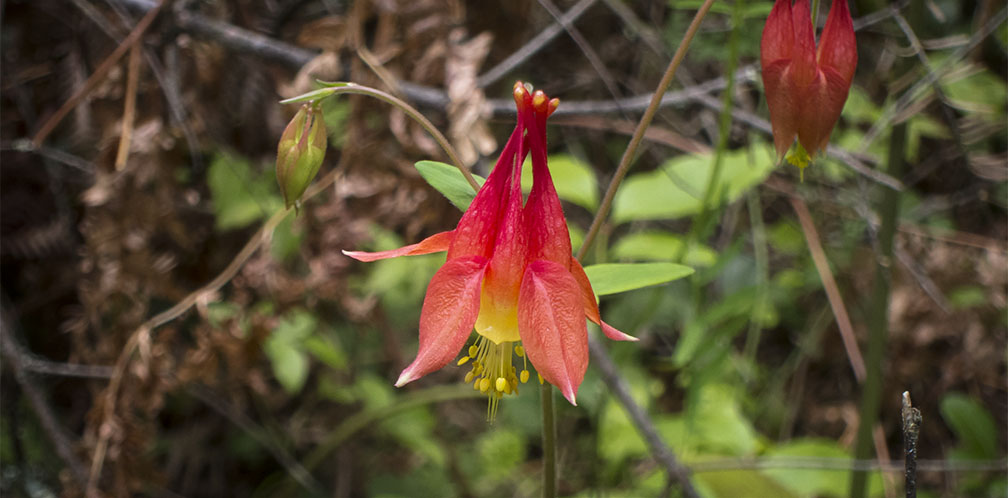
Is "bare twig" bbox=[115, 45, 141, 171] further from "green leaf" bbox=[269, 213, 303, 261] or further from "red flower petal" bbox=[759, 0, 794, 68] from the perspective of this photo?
"red flower petal" bbox=[759, 0, 794, 68]

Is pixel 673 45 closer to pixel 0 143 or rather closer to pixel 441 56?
pixel 441 56

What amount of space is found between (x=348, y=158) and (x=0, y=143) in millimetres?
857

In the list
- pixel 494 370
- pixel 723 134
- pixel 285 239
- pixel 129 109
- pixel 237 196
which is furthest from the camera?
pixel 237 196

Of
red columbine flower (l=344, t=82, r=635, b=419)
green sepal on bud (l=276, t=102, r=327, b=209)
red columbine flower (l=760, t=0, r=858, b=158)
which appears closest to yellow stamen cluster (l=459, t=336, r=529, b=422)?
red columbine flower (l=344, t=82, r=635, b=419)

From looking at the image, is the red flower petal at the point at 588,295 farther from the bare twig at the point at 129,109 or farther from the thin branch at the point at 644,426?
the bare twig at the point at 129,109

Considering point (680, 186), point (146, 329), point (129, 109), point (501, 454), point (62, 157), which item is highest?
point (129, 109)

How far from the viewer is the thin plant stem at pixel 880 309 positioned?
4.35ft

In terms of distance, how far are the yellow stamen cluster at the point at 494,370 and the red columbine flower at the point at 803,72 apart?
1.27 ft

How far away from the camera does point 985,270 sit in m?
2.45

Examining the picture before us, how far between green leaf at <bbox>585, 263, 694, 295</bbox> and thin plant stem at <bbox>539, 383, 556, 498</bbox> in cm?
13

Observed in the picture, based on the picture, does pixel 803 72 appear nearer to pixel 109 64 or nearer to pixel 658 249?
pixel 658 249

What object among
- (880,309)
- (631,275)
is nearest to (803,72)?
(631,275)

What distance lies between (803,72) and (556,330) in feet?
1.37

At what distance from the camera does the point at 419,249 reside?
0.75m
